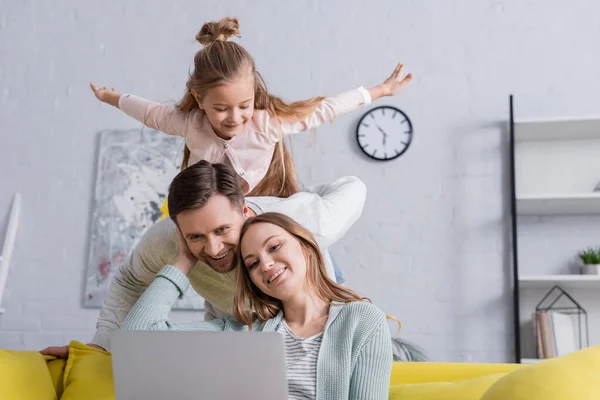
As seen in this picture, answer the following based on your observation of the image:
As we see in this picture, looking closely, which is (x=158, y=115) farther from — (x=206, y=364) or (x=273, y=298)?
(x=206, y=364)

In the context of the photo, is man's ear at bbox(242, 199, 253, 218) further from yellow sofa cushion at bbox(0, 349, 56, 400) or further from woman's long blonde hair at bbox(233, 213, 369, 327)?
yellow sofa cushion at bbox(0, 349, 56, 400)

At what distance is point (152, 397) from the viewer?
131 cm

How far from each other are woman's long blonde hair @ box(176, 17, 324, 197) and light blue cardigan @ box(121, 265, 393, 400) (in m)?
0.57

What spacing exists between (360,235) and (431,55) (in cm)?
94

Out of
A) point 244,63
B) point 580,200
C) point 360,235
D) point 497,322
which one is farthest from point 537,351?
point 244,63

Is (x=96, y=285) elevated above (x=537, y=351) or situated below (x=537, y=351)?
above

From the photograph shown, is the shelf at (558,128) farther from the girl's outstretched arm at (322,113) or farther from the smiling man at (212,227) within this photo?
the smiling man at (212,227)

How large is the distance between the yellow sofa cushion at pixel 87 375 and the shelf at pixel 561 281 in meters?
1.92

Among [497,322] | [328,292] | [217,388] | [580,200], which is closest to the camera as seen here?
[217,388]

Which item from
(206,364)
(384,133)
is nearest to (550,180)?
(384,133)

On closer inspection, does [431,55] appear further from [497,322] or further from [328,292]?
[328,292]

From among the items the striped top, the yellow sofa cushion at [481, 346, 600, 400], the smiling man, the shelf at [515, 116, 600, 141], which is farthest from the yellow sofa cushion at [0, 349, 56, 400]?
the shelf at [515, 116, 600, 141]

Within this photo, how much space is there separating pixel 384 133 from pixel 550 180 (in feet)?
2.60

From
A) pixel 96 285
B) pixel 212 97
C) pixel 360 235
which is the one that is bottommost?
pixel 96 285
